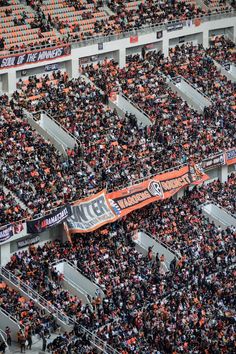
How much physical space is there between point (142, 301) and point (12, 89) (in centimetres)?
1631

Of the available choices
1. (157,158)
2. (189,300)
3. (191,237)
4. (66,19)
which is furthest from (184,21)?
(189,300)

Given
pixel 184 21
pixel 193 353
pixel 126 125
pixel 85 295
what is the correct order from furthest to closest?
pixel 184 21 → pixel 126 125 → pixel 85 295 → pixel 193 353

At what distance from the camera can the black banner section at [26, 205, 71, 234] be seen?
6191cm

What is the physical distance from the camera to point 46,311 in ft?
193

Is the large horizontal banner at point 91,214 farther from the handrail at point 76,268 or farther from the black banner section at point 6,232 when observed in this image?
the black banner section at point 6,232

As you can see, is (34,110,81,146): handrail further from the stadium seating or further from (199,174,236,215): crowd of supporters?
(199,174,236,215): crowd of supporters

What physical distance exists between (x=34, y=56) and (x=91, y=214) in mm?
11815

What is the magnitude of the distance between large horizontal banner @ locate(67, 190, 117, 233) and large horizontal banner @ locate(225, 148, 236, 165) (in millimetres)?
11652

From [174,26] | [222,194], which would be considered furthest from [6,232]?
[174,26]

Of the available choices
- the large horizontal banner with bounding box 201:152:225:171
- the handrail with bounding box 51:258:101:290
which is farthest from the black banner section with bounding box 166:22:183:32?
the handrail with bounding box 51:258:101:290

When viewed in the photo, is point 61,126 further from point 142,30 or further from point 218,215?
point 142,30

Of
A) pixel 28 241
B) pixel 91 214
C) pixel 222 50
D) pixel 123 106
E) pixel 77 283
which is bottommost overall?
pixel 77 283

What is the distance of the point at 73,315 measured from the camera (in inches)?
2336

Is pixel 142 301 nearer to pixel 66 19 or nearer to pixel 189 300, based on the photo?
pixel 189 300
